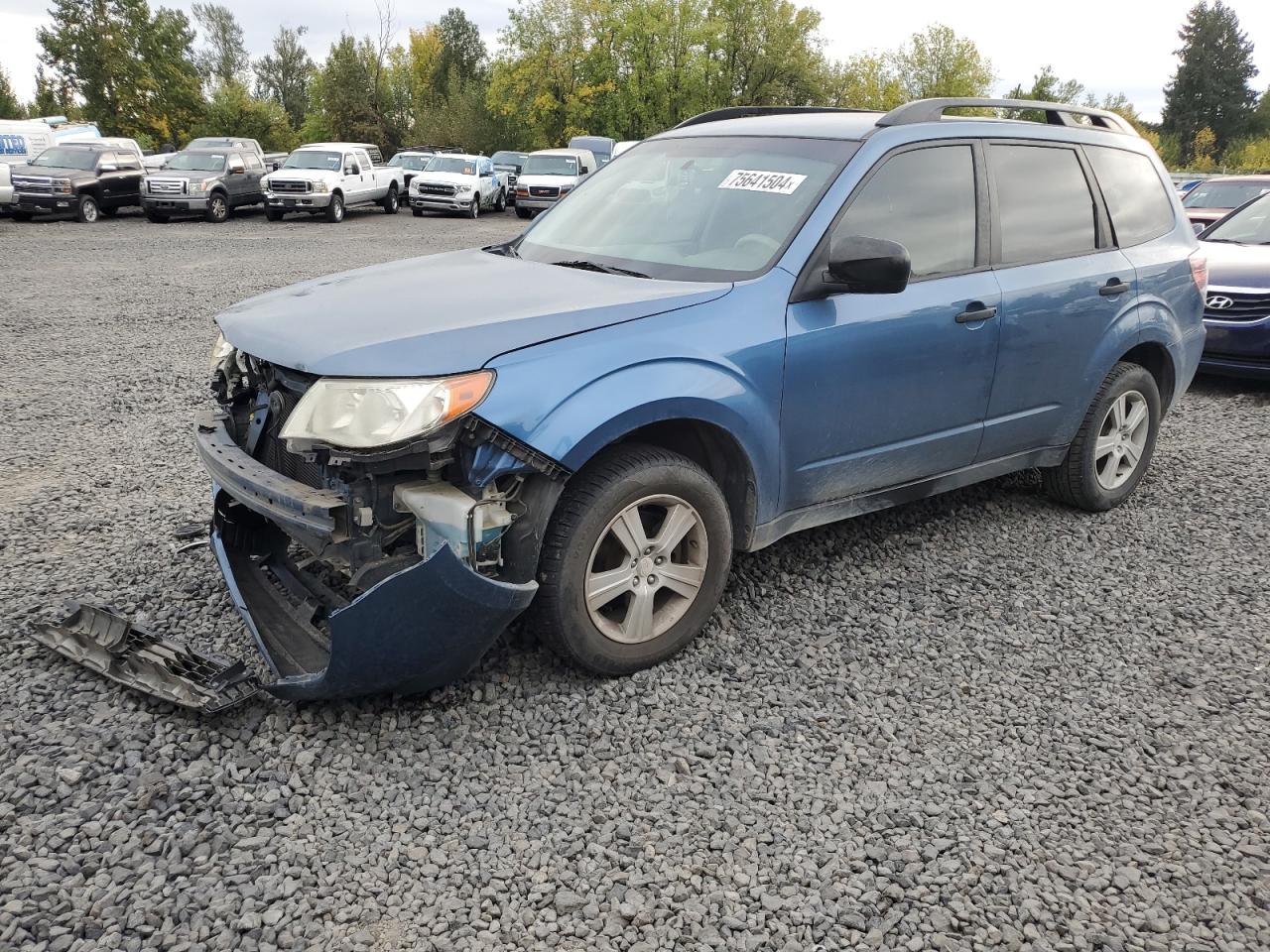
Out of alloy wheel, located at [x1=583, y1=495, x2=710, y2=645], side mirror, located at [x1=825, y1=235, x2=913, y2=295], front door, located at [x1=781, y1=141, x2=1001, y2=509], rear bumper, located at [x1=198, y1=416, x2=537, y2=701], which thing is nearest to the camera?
rear bumper, located at [x1=198, y1=416, x2=537, y2=701]

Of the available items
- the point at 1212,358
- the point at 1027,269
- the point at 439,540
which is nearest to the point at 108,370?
the point at 439,540

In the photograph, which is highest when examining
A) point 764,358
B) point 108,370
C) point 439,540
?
point 764,358

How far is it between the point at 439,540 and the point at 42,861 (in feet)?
4.17

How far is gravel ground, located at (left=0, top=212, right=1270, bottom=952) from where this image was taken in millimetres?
2410

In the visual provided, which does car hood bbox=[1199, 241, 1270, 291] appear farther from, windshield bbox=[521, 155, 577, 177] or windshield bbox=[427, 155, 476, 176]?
windshield bbox=[427, 155, 476, 176]

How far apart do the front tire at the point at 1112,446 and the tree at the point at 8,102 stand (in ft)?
182

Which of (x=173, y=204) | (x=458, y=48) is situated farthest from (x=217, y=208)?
(x=458, y=48)

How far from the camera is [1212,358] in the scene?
8305 mm

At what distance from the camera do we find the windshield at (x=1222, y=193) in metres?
14.2

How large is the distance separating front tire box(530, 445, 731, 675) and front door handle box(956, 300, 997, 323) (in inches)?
53.6

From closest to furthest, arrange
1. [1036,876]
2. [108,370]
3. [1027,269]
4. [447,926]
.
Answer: [447,926]
[1036,876]
[1027,269]
[108,370]

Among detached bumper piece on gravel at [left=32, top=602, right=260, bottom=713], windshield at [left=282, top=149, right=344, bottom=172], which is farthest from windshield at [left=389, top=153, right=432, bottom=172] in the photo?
detached bumper piece on gravel at [left=32, top=602, right=260, bottom=713]

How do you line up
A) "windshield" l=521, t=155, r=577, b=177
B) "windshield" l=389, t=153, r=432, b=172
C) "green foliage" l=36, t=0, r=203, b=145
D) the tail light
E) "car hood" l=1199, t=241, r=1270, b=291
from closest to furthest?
the tail light → "car hood" l=1199, t=241, r=1270, b=291 → "windshield" l=521, t=155, r=577, b=177 → "windshield" l=389, t=153, r=432, b=172 → "green foliage" l=36, t=0, r=203, b=145

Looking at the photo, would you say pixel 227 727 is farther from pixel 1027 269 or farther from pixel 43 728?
pixel 1027 269
